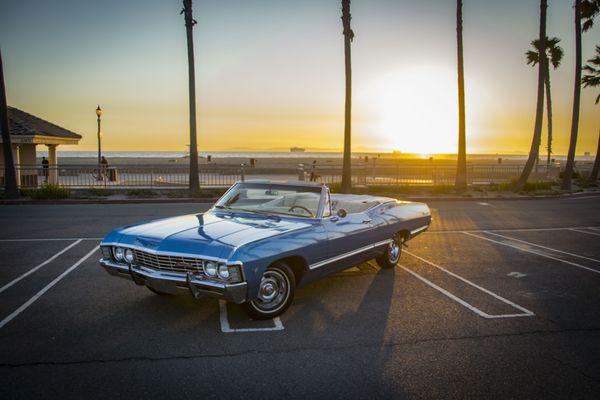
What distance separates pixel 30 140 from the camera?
24.0 m

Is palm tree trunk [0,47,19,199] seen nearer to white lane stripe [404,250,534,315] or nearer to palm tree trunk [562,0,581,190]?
white lane stripe [404,250,534,315]

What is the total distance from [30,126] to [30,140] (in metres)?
1.98

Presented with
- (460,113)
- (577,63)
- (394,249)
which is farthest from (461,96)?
(394,249)

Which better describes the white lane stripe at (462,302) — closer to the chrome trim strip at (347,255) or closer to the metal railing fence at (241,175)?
the chrome trim strip at (347,255)

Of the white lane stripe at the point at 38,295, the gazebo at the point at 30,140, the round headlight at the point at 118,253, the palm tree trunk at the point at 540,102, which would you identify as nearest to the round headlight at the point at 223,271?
the round headlight at the point at 118,253

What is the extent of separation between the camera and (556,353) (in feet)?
15.5

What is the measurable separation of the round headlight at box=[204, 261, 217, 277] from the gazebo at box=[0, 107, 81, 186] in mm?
19613

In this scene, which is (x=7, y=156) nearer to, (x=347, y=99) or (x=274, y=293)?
(x=347, y=99)

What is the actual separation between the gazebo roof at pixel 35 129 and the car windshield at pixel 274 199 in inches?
839

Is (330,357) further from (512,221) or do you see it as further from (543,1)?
(543,1)

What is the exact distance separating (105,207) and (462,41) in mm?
17154


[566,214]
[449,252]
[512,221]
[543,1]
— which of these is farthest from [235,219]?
[543,1]

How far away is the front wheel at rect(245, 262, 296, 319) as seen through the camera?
5359 mm

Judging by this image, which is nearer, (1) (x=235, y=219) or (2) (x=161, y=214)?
(1) (x=235, y=219)
